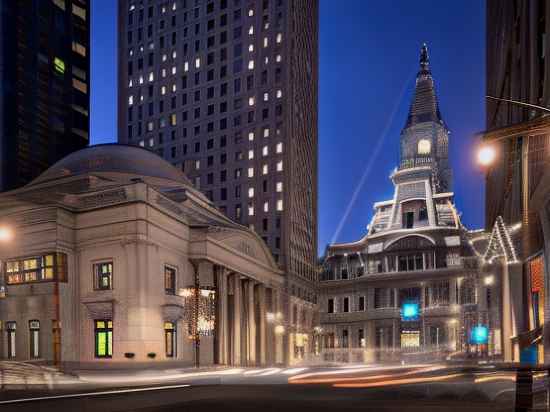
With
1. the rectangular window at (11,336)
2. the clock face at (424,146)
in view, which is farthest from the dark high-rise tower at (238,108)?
the rectangular window at (11,336)

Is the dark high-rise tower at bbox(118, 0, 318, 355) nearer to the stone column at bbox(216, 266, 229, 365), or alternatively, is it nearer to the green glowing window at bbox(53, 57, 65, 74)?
the green glowing window at bbox(53, 57, 65, 74)

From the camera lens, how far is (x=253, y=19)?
3917 inches

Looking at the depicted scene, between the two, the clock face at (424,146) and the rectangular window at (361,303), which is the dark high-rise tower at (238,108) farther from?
the clock face at (424,146)

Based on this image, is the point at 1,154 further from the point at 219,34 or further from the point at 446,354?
the point at 446,354

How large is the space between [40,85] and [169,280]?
76.2 m

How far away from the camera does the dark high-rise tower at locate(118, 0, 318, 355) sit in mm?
93000

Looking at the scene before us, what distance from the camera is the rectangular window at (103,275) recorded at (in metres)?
42.7

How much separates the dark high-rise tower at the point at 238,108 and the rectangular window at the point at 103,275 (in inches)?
1850

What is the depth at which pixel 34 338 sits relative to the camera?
4244 centimetres

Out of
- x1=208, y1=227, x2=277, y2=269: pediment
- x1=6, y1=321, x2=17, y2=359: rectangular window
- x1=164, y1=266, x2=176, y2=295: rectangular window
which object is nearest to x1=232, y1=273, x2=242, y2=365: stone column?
x1=208, y1=227, x2=277, y2=269: pediment

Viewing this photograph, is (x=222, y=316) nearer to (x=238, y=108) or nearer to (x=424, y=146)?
(x=238, y=108)

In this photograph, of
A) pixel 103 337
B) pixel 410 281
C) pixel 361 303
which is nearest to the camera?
pixel 103 337

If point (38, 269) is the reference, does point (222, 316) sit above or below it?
below

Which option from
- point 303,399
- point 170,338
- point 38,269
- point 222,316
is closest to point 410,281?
point 222,316
